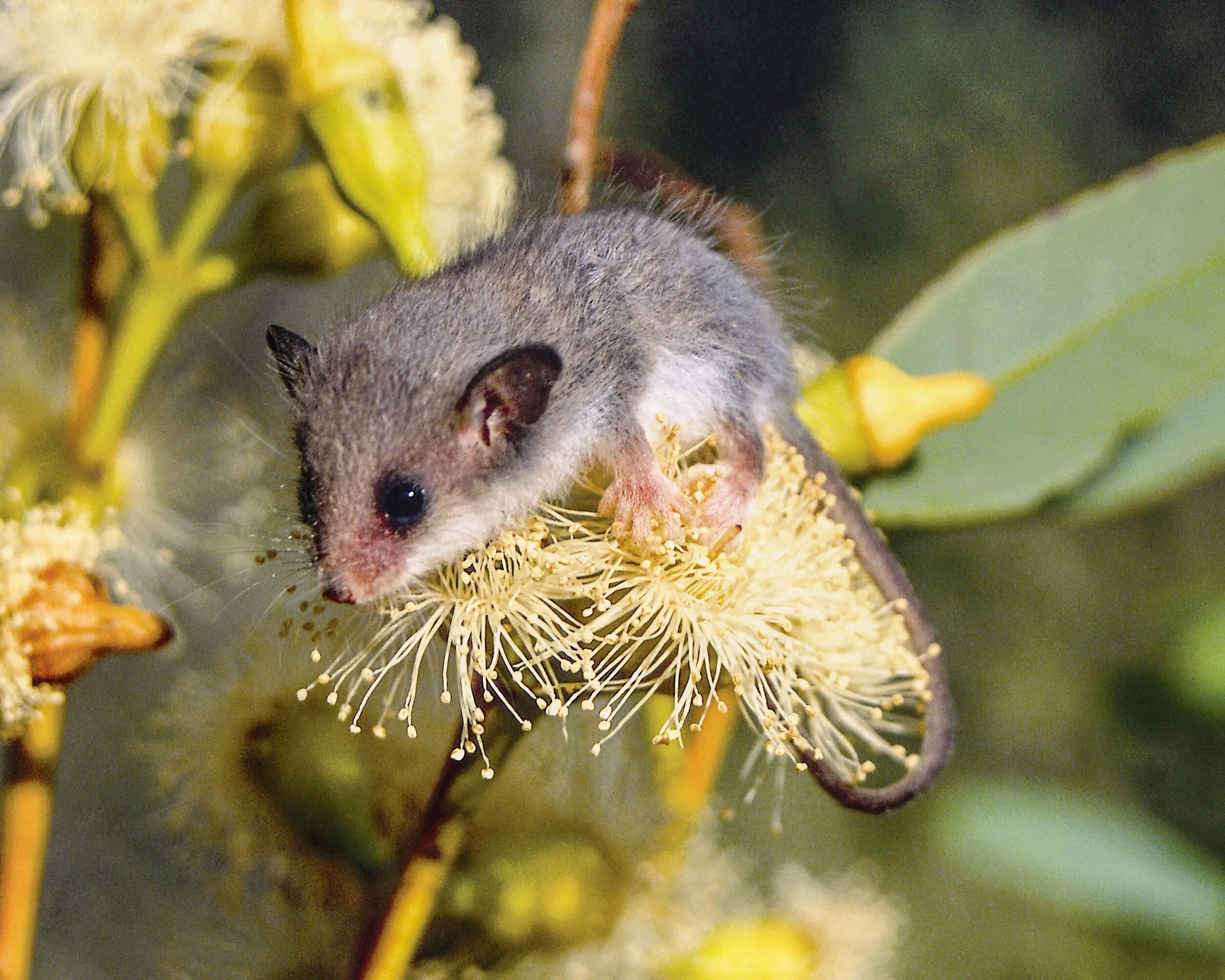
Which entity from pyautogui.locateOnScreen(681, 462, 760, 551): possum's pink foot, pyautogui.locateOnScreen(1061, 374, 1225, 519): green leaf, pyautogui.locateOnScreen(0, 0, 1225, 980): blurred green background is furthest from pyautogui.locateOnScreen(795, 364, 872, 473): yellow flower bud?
pyautogui.locateOnScreen(0, 0, 1225, 980): blurred green background

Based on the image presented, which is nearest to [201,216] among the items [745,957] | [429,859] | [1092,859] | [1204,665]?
[429,859]

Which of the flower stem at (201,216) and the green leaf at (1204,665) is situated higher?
the flower stem at (201,216)

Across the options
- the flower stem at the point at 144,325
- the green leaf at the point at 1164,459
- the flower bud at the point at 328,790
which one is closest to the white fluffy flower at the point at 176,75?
the flower stem at the point at 144,325

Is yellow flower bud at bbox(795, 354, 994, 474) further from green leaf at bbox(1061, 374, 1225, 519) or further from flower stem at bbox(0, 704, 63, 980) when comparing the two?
flower stem at bbox(0, 704, 63, 980)

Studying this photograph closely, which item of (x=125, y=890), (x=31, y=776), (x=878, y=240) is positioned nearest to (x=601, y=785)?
(x=31, y=776)

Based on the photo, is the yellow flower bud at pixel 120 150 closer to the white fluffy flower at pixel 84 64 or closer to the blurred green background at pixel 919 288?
the white fluffy flower at pixel 84 64

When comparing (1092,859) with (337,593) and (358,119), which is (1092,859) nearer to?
(337,593)
